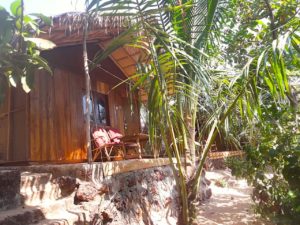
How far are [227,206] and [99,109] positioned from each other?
3706 mm

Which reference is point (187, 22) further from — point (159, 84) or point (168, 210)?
point (168, 210)

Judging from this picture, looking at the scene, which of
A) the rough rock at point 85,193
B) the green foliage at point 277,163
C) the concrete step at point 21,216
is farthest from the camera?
the rough rock at point 85,193

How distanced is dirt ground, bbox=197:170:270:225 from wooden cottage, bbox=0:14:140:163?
8.55 ft

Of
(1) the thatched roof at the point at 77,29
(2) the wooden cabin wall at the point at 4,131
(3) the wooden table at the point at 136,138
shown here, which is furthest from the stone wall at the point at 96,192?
(1) the thatched roof at the point at 77,29

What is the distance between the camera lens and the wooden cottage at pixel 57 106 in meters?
4.75

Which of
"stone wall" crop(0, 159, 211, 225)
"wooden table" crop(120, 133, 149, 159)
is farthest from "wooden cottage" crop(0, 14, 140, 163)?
"stone wall" crop(0, 159, 211, 225)

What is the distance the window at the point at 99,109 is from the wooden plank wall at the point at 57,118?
44 cm

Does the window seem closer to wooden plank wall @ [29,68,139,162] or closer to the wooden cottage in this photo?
the wooden cottage

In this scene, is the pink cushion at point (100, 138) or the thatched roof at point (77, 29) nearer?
the thatched roof at point (77, 29)

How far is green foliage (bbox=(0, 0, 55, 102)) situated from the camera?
2607 millimetres

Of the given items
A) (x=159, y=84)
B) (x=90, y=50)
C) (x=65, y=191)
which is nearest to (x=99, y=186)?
(x=65, y=191)

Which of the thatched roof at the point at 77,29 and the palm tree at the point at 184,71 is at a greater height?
the thatched roof at the point at 77,29

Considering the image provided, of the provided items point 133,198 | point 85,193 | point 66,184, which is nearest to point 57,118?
point 66,184

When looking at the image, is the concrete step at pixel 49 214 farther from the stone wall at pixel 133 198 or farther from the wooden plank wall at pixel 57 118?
the wooden plank wall at pixel 57 118
